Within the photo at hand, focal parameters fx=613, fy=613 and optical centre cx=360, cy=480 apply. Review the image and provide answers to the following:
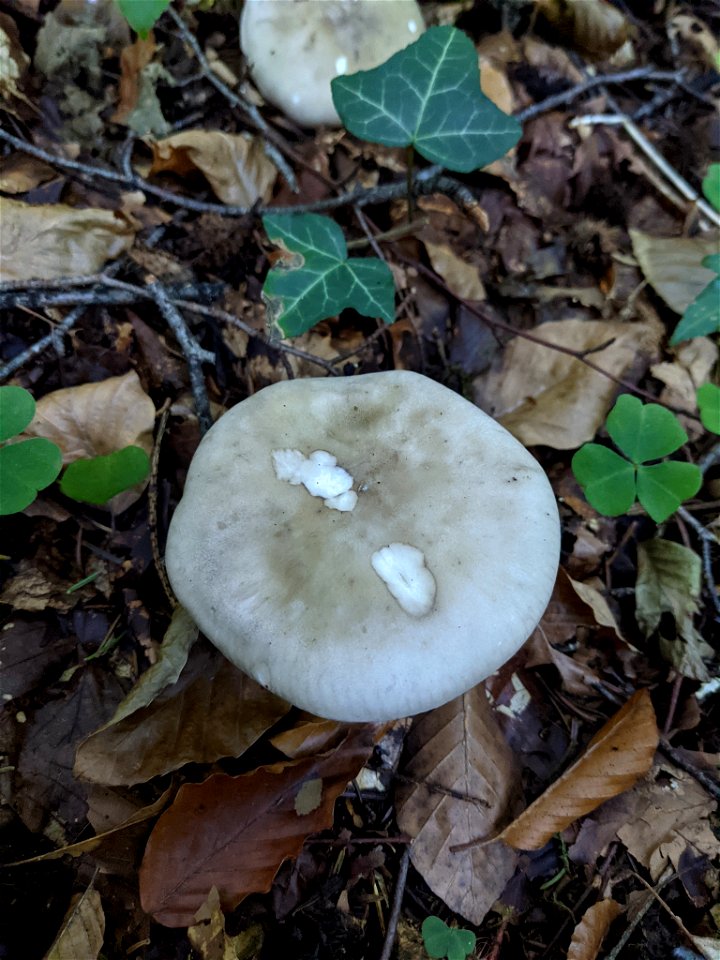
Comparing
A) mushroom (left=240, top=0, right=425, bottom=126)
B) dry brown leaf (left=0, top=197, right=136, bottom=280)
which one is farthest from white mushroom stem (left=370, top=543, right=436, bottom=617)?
mushroom (left=240, top=0, right=425, bottom=126)

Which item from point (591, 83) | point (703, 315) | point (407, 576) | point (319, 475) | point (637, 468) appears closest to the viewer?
point (407, 576)

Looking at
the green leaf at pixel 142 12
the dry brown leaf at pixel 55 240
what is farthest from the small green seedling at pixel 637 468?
the green leaf at pixel 142 12

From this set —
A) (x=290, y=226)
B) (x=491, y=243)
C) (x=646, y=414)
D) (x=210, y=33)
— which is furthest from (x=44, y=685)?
(x=210, y=33)

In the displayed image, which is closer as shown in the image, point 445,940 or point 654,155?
point 445,940

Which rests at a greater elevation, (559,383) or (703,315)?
(703,315)

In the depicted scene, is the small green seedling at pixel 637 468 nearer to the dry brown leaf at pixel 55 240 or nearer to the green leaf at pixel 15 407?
the green leaf at pixel 15 407

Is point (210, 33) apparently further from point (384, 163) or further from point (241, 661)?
point (241, 661)

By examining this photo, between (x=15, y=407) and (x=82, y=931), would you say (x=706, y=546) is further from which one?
(x=15, y=407)

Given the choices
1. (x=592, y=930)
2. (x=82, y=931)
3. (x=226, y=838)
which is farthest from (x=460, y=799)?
(x=82, y=931)
